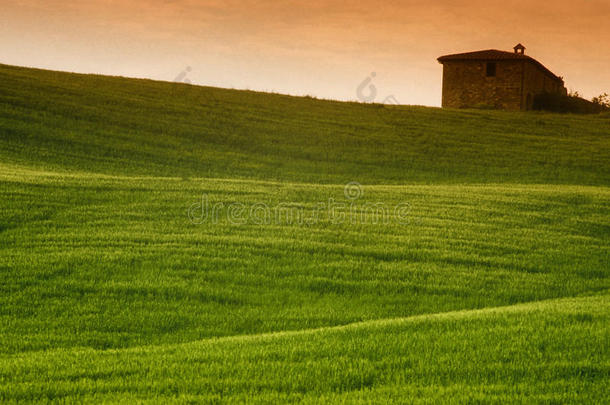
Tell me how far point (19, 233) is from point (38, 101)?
898 inches

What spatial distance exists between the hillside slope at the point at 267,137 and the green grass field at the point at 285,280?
0.29 metres

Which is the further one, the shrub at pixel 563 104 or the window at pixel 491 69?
the window at pixel 491 69

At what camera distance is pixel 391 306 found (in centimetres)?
1067

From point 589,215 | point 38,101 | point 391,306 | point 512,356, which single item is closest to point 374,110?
A: point 38,101

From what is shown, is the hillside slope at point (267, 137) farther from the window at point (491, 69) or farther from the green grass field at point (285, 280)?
the window at point (491, 69)

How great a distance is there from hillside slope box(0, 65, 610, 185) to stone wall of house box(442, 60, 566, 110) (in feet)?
41.7

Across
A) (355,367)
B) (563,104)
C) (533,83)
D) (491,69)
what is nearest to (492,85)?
(491,69)

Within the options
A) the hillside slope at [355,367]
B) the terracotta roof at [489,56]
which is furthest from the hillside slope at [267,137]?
the hillside slope at [355,367]

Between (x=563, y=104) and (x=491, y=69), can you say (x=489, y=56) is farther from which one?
(x=563, y=104)

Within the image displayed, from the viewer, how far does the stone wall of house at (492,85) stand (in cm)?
6019

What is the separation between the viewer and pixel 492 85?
6147cm

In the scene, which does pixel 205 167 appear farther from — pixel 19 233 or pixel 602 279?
pixel 602 279

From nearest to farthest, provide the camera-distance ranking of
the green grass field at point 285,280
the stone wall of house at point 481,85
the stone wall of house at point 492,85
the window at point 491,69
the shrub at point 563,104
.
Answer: the green grass field at point 285,280, the shrub at point 563,104, the stone wall of house at point 492,85, the stone wall of house at point 481,85, the window at point 491,69

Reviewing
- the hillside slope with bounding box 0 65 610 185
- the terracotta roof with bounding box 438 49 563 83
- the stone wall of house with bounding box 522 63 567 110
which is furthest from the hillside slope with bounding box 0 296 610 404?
the terracotta roof with bounding box 438 49 563 83
